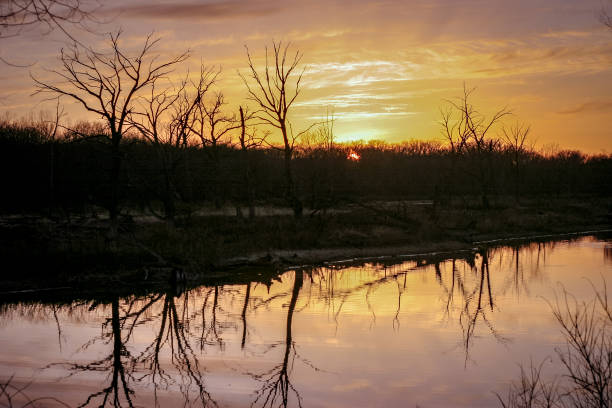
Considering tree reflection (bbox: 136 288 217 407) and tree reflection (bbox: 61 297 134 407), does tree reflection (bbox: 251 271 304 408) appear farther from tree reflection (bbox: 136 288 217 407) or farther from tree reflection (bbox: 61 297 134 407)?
tree reflection (bbox: 61 297 134 407)

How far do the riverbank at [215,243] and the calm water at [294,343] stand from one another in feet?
6.52

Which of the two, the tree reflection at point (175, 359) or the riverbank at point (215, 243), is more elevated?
the riverbank at point (215, 243)

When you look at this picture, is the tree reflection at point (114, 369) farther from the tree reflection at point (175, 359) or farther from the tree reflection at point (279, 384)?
the tree reflection at point (279, 384)

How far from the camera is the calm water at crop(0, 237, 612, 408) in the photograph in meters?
10.7

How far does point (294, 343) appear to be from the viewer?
1431 cm

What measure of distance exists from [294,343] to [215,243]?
12.3m

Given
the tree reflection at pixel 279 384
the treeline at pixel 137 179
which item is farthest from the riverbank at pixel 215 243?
the tree reflection at pixel 279 384

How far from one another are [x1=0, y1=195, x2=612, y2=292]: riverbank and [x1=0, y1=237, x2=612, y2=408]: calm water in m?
1.99

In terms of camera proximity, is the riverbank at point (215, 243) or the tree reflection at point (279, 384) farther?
the riverbank at point (215, 243)

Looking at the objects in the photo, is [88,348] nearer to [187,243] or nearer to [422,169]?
[187,243]

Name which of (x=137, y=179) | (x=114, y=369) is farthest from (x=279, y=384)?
(x=137, y=179)

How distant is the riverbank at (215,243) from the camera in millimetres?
20641

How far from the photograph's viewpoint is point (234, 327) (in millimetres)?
15781

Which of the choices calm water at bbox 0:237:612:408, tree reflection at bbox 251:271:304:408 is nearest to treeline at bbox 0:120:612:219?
calm water at bbox 0:237:612:408
